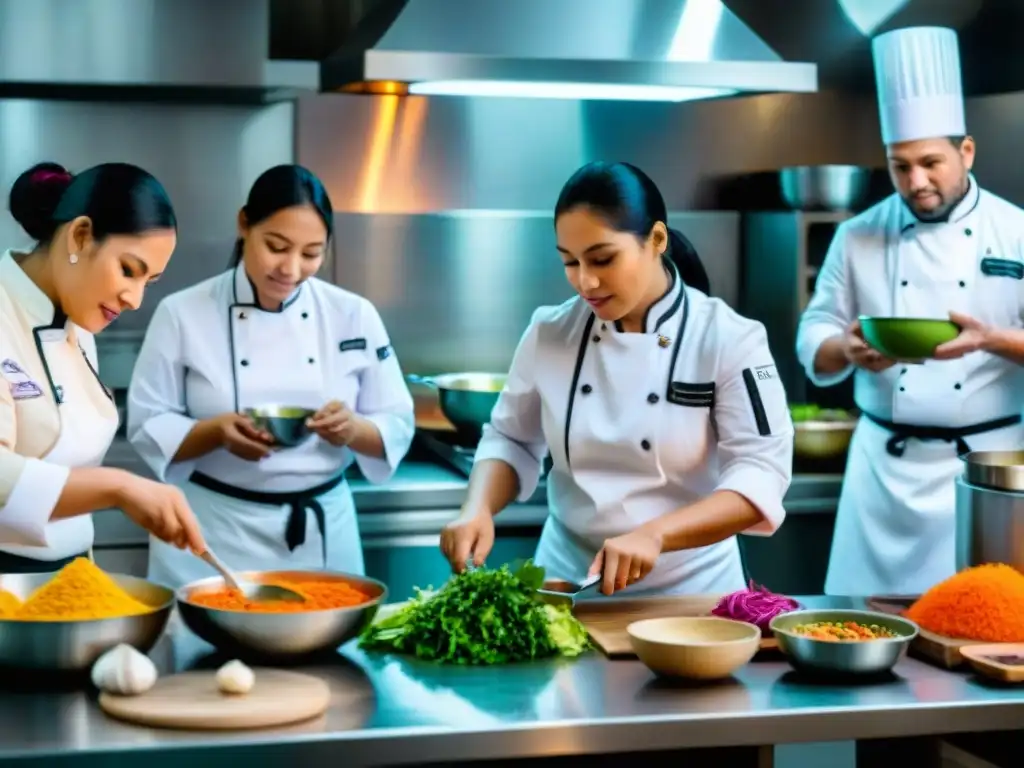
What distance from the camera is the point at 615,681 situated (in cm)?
199

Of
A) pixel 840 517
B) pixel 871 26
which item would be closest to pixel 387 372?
pixel 840 517

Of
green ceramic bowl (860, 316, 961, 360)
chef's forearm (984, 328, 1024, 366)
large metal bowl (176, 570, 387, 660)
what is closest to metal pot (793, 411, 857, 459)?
chef's forearm (984, 328, 1024, 366)

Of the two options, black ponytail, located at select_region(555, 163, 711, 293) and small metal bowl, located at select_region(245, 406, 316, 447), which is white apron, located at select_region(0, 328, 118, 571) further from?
black ponytail, located at select_region(555, 163, 711, 293)

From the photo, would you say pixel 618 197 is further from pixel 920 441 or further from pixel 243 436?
pixel 920 441

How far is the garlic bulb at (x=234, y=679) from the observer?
5.95 ft

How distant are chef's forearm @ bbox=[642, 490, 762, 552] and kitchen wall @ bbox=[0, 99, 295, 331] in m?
2.33

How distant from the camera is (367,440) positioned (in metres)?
3.27

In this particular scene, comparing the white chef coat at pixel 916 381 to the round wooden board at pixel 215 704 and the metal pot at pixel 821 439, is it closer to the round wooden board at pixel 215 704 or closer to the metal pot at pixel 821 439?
the metal pot at pixel 821 439

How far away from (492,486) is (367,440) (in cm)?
68

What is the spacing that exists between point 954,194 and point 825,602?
157 cm

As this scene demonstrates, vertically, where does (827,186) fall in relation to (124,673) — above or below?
above

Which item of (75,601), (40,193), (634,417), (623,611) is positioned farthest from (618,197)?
(75,601)

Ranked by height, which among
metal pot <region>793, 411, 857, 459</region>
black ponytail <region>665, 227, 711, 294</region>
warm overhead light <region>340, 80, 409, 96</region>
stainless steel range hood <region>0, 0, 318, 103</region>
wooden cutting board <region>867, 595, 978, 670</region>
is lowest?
wooden cutting board <region>867, 595, 978, 670</region>

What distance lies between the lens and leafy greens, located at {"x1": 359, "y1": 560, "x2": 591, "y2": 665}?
209 centimetres
